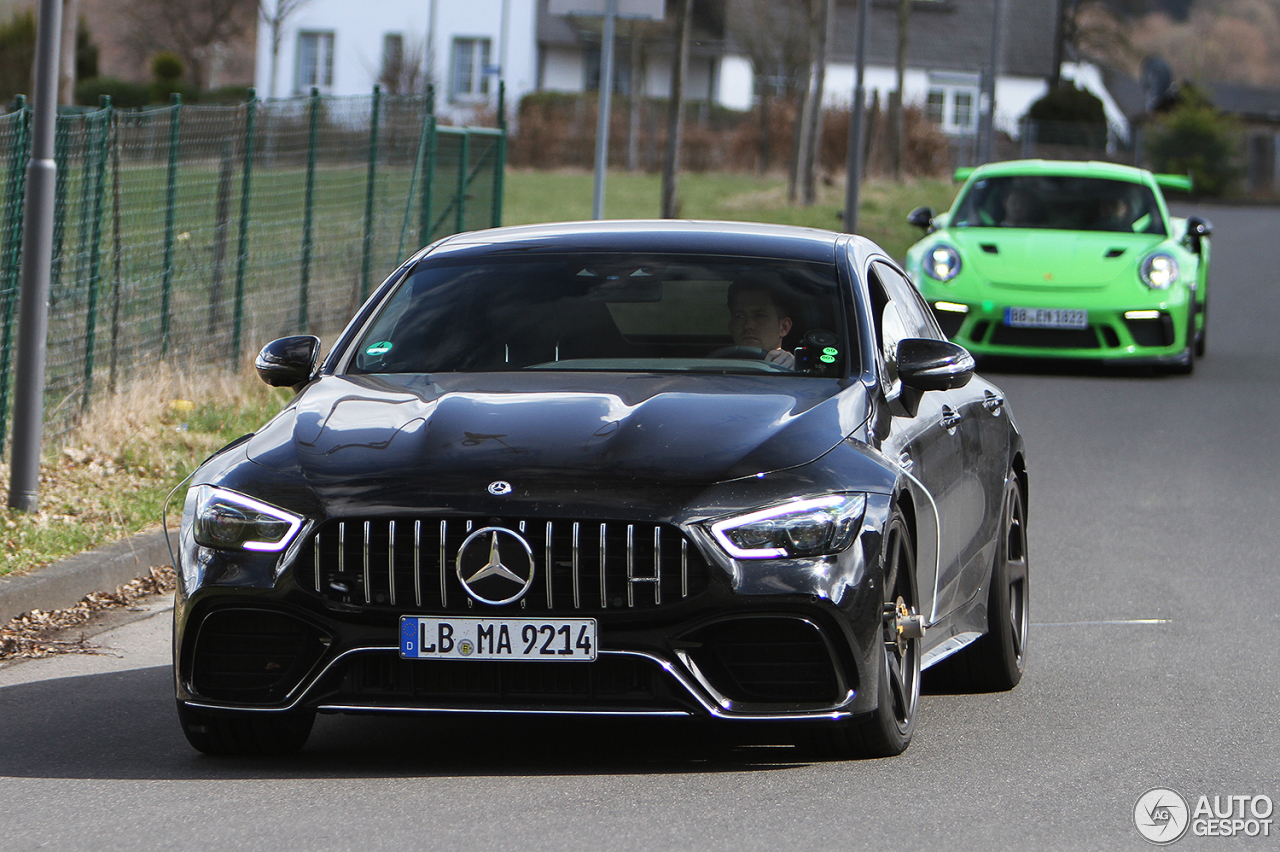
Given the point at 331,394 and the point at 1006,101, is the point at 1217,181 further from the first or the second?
the point at 331,394

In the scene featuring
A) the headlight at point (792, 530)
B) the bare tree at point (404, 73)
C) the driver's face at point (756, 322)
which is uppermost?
the bare tree at point (404, 73)

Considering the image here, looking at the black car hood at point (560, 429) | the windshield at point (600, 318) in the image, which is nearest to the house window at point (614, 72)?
the windshield at point (600, 318)

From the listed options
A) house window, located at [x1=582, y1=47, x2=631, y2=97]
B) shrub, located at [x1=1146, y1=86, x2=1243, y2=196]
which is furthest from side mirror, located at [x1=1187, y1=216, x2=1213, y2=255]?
house window, located at [x1=582, y1=47, x2=631, y2=97]

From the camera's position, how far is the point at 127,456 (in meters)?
10.2

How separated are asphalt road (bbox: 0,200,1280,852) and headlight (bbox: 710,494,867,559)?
1.91 ft

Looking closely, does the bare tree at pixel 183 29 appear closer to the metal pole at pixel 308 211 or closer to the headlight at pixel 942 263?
the metal pole at pixel 308 211

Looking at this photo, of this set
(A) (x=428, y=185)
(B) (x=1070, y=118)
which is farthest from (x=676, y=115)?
(B) (x=1070, y=118)

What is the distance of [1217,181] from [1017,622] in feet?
202

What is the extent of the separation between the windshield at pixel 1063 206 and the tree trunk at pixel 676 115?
8.99 m

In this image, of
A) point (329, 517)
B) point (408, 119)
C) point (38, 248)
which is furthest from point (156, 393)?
point (329, 517)

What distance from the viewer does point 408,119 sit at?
1706 centimetres

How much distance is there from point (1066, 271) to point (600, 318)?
10267 millimetres

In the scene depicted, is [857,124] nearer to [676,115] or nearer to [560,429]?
[676,115]

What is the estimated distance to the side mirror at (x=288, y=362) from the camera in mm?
6012
